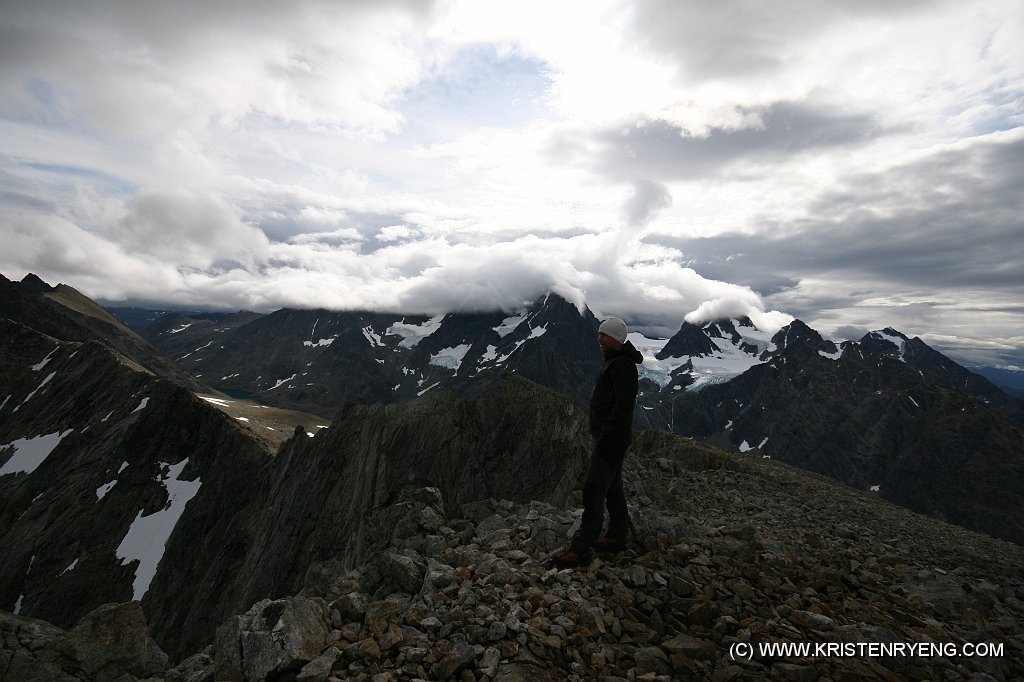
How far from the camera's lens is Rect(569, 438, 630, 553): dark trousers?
30.1 feet

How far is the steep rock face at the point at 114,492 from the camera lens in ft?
188

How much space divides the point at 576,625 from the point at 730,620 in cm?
261

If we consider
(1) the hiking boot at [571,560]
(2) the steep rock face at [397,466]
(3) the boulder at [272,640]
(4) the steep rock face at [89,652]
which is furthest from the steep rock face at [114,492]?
(1) the hiking boot at [571,560]

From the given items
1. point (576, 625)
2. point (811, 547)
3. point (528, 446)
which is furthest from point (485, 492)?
point (576, 625)

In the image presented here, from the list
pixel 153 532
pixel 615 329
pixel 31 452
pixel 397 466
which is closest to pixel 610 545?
pixel 615 329

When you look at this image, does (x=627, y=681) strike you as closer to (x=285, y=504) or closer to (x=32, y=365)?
(x=285, y=504)

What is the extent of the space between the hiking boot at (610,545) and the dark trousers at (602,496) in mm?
120

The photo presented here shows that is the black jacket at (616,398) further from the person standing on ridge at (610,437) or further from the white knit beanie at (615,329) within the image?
the white knit beanie at (615,329)

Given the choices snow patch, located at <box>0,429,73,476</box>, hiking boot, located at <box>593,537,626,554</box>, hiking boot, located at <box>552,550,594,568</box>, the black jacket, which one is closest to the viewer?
hiking boot, located at <box>552,550,594,568</box>

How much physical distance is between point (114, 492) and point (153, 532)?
39.6 ft

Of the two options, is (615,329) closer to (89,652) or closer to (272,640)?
A: (272,640)

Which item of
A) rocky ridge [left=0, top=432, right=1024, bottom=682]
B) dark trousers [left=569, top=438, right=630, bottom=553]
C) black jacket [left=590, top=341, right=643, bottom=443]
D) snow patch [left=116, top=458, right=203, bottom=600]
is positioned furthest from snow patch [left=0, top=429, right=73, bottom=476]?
black jacket [left=590, top=341, right=643, bottom=443]

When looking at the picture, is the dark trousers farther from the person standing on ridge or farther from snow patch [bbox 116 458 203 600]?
snow patch [bbox 116 458 203 600]

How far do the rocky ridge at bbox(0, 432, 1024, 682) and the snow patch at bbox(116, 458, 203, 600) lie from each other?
64744 millimetres
